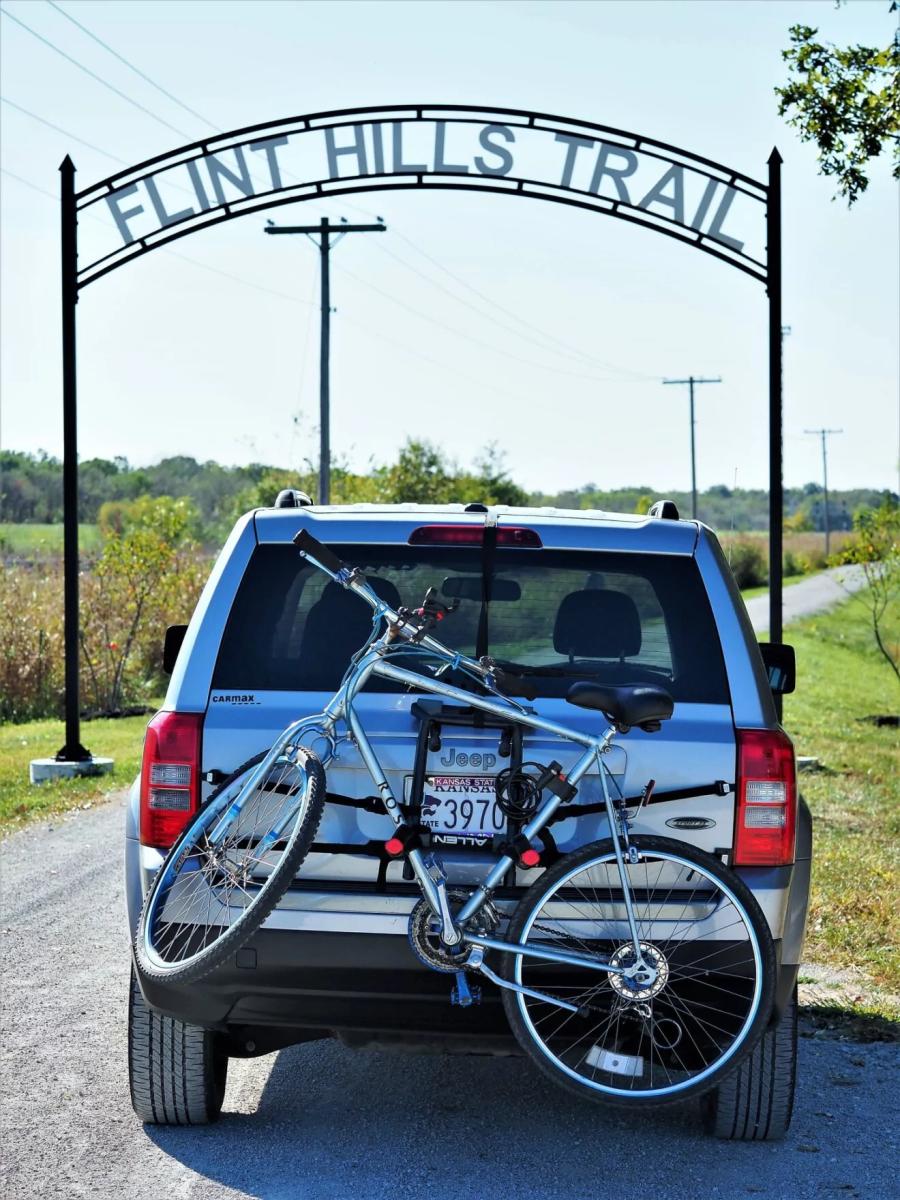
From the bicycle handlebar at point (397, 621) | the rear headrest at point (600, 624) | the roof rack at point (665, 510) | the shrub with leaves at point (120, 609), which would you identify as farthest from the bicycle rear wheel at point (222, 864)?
the shrub with leaves at point (120, 609)

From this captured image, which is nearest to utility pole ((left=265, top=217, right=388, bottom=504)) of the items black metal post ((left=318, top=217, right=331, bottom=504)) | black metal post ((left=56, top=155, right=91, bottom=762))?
black metal post ((left=318, top=217, right=331, bottom=504))

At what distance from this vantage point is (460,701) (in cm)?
433

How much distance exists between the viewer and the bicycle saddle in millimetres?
4102

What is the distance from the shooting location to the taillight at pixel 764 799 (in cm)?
427

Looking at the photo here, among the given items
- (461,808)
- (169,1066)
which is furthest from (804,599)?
(461,808)

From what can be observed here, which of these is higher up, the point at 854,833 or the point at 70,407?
the point at 70,407

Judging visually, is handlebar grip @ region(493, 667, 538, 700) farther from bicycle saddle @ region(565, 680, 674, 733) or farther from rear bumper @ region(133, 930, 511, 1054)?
rear bumper @ region(133, 930, 511, 1054)

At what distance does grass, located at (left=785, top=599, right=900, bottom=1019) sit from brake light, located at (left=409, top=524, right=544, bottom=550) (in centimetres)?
295

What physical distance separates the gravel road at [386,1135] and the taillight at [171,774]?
96cm

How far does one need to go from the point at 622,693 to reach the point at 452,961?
34.3 inches

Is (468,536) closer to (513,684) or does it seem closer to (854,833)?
(513,684)

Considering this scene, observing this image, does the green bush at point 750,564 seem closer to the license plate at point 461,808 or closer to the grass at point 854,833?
the grass at point 854,833

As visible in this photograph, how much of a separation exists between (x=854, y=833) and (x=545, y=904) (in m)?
7.02

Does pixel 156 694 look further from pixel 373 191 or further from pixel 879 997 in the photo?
pixel 879 997
